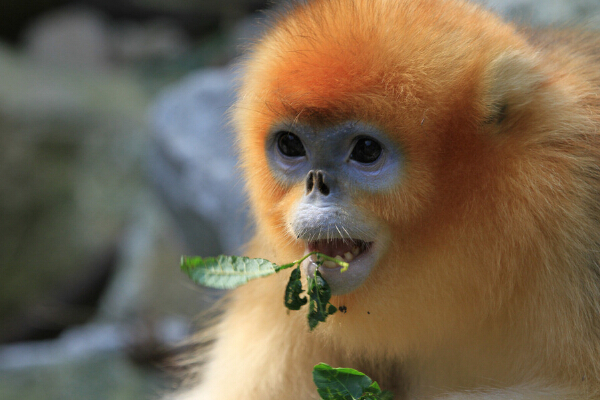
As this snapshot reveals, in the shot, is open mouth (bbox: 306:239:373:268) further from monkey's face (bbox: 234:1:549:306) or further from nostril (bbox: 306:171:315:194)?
nostril (bbox: 306:171:315:194)

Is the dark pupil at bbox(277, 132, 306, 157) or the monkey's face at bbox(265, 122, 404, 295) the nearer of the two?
the monkey's face at bbox(265, 122, 404, 295)

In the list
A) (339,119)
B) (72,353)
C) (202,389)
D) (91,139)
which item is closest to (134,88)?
(91,139)

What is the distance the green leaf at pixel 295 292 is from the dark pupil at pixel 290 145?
1.51 ft

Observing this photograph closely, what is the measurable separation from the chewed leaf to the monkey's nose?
427 mm

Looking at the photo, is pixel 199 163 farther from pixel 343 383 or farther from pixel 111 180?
pixel 111 180

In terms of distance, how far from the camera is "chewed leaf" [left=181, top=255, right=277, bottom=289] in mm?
2381

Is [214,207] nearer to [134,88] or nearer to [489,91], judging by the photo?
[489,91]

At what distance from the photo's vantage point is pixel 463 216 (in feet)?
7.57

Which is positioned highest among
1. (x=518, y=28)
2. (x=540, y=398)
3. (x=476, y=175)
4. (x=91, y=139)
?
(x=91, y=139)

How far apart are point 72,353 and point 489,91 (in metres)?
6.19

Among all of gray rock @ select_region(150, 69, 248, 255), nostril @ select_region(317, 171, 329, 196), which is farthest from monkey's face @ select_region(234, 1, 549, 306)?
gray rock @ select_region(150, 69, 248, 255)

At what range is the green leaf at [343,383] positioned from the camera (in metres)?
2.37

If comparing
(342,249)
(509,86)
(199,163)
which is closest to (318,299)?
(342,249)

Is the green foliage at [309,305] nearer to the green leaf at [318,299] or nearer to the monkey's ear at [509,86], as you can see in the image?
the green leaf at [318,299]
